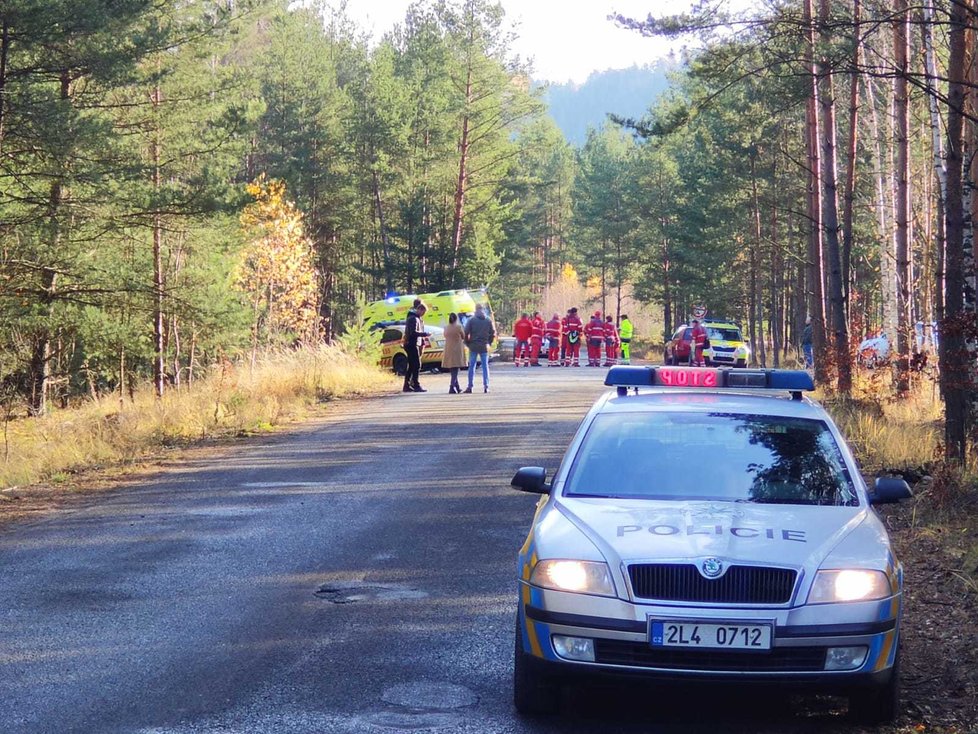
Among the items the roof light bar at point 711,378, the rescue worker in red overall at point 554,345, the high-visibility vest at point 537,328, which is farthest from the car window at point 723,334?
the roof light bar at point 711,378

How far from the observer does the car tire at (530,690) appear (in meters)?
5.55

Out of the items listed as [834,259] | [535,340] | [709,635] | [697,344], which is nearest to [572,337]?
[535,340]

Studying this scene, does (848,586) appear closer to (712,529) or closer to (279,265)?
(712,529)

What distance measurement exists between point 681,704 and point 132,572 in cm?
456

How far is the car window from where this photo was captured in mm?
44775

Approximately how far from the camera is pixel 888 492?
6.30m

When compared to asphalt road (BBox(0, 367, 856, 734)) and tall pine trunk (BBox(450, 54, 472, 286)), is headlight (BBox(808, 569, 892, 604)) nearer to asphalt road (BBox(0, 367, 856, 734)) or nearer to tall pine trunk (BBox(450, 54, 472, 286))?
asphalt road (BBox(0, 367, 856, 734))

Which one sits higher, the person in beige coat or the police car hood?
the person in beige coat

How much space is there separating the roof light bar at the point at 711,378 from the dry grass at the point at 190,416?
8.92 m

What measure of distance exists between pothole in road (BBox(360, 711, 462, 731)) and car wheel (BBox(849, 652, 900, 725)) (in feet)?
5.74

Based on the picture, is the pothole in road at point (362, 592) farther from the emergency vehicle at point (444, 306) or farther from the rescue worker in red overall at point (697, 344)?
the emergency vehicle at point (444, 306)

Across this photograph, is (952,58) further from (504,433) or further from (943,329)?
(504,433)

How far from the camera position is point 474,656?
6.70 metres

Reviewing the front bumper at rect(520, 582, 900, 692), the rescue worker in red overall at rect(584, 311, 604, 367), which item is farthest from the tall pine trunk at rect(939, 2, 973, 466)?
the rescue worker in red overall at rect(584, 311, 604, 367)
